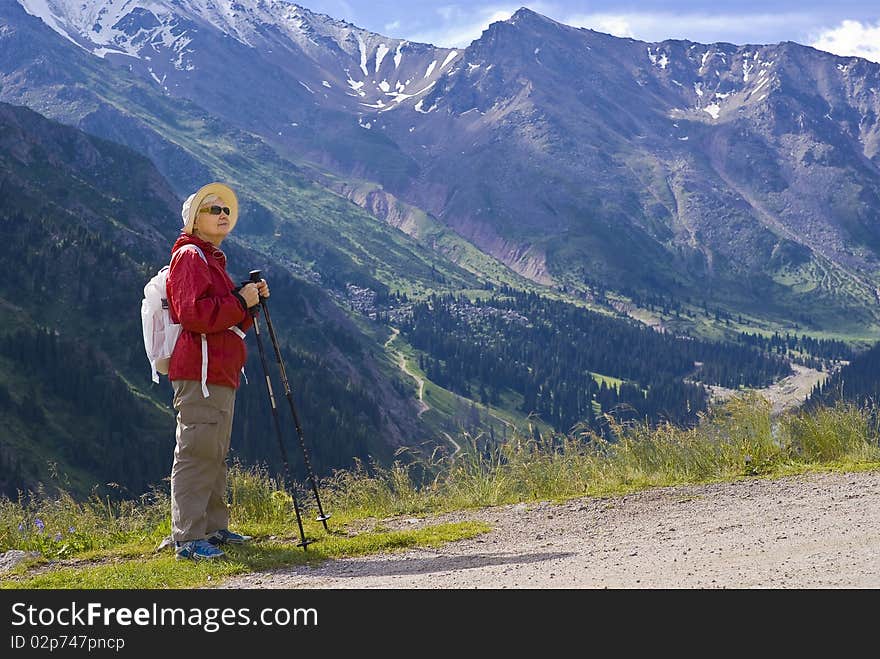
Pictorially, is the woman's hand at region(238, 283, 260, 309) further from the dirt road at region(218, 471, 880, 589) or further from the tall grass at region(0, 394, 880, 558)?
the tall grass at region(0, 394, 880, 558)

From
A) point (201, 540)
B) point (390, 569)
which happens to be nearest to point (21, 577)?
point (201, 540)

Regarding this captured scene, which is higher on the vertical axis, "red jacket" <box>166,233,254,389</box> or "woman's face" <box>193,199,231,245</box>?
"woman's face" <box>193,199,231,245</box>

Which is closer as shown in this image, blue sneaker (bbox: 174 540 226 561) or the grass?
blue sneaker (bbox: 174 540 226 561)

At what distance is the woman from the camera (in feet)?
31.5

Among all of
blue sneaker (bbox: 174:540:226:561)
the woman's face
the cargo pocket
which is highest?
the woman's face

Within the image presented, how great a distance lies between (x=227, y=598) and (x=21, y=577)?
12.7ft

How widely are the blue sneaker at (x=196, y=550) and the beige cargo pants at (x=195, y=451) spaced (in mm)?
72

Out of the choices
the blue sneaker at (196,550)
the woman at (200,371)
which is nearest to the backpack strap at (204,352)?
the woman at (200,371)

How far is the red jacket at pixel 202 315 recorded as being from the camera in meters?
9.53

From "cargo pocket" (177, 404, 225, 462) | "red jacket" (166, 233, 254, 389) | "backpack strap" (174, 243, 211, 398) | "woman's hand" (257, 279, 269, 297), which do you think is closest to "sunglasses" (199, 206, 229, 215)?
"red jacket" (166, 233, 254, 389)

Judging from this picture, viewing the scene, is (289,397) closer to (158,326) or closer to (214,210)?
(158,326)

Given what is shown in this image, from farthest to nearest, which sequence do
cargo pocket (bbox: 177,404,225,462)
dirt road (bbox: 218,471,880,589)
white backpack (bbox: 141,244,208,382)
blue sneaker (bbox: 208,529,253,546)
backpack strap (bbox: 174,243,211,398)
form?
blue sneaker (bbox: 208,529,253,546) → white backpack (bbox: 141,244,208,382) → cargo pocket (bbox: 177,404,225,462) → backpack strap (bbox: 174,243,211,398) → dirt road (bbox: 218,471,880,589)

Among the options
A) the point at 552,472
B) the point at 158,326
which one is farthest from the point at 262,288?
the point at 552,472

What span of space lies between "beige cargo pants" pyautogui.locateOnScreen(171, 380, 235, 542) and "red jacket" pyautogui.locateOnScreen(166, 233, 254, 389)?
8.3 inches
